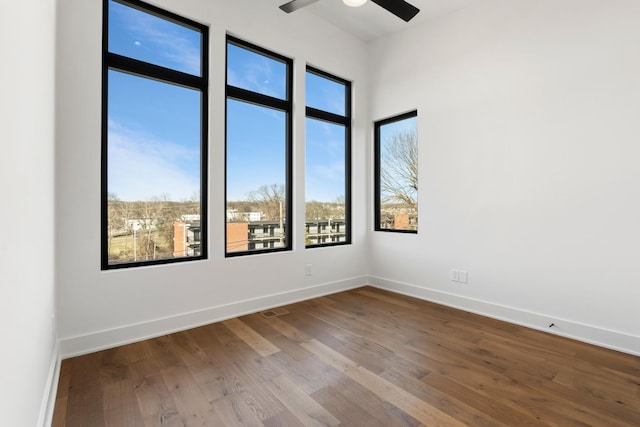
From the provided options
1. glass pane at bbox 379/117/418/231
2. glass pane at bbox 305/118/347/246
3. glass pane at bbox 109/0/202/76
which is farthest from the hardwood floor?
glass pane at bbox 109/0/202/76

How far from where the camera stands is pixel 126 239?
2.61m

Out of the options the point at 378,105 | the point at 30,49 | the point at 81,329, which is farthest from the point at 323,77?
the point at 81,329

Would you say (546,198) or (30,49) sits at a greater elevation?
(30,49)

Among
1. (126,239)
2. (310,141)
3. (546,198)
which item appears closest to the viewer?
(126,239)

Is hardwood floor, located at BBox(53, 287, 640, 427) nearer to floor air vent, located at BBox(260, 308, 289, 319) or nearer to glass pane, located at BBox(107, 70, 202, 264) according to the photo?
floor air vent, located at BBox(260, 308, 289, 319)

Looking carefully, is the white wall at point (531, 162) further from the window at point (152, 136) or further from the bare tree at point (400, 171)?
the window at point (152, 136)

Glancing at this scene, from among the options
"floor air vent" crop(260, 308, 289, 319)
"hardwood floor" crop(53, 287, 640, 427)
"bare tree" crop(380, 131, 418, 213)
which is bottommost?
"hardwood floor" crop(53, 287, 640, 427)

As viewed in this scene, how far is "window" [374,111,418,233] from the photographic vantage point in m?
3.95

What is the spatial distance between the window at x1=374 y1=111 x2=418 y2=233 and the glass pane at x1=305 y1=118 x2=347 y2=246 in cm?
52

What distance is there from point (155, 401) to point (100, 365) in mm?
695

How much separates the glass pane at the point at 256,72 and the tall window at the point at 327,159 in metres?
0.41

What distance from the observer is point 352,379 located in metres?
1.99

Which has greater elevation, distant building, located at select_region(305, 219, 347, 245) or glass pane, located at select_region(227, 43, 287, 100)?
glass pane, located at select_region(227, 43, 287, 100)

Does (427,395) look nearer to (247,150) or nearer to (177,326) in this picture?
(177,326)
